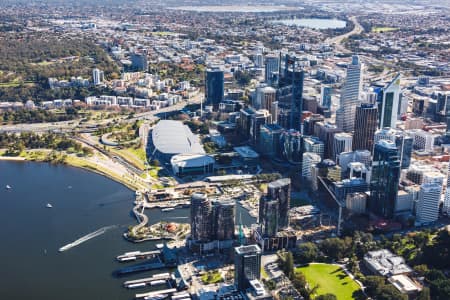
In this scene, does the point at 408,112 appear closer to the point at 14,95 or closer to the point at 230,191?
the point at 230,191

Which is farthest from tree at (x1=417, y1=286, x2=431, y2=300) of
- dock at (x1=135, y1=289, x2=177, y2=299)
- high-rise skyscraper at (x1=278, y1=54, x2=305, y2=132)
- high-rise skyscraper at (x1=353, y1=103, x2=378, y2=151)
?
high-rise skyscraper at (x1=278, y1=54, x2=305, y2=132)

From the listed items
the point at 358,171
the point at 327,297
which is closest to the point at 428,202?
the point at 358,171

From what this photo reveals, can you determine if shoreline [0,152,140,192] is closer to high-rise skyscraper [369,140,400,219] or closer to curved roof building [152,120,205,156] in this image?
curved roof building [152,120,205,156]

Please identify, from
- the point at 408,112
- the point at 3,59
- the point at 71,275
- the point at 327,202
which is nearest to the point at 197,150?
the point at 327,202

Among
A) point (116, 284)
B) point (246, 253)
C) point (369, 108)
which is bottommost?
point (116, 284)

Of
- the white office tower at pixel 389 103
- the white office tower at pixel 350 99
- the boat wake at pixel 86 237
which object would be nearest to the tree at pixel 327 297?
the boat wake at pixel 86 237

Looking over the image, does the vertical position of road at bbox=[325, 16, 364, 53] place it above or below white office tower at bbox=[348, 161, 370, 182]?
above
